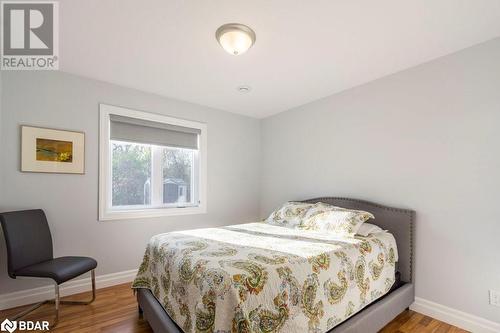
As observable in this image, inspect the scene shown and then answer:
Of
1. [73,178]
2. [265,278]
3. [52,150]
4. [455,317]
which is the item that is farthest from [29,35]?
[455,317]

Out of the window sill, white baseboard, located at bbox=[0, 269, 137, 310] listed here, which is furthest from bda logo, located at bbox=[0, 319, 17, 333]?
the window sill

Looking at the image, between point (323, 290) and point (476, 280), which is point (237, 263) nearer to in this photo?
point (323, 290)

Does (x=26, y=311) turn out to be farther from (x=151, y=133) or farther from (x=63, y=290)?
(x=151, y=133)

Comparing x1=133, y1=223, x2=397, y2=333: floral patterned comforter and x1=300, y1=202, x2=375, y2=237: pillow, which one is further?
x1=300, y1=202, x2=375, y2=237: pillow

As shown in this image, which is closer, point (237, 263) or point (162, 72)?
point (237, 263)

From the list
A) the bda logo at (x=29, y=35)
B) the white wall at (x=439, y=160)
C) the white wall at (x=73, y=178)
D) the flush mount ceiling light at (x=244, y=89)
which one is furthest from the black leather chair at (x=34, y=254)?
the white wall at (x=439, y=160)

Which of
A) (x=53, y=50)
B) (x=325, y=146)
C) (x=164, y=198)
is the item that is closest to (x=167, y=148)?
(x=164, y=198)

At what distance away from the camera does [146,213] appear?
312cm

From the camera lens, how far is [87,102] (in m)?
2.77

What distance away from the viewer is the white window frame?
2840 mm

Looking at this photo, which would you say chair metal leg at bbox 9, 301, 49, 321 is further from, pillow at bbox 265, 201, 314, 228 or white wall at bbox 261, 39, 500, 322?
white wall at bbox 261, 39, 500, 322

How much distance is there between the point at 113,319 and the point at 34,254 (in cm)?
93

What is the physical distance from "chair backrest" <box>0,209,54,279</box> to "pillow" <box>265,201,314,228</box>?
2354 millimetres

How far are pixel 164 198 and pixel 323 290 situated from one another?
246 centimetres
